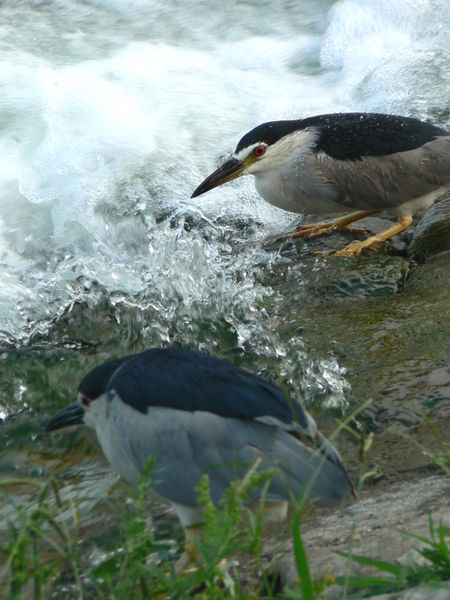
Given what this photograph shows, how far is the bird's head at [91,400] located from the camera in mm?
3330

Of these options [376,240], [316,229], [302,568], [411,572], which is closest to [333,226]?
[316,229]

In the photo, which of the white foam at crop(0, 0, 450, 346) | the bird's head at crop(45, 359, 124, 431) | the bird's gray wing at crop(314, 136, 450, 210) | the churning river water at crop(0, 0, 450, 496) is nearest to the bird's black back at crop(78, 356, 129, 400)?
the bird's head at crop(45, 359, 124, 431)

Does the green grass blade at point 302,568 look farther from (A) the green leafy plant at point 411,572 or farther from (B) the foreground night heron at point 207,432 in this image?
(B) the foreground night heron at point 207,432

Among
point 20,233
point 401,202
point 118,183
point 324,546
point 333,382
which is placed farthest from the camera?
point 118,183

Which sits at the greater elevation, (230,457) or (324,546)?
(230,457)

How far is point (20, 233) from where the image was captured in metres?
6.37

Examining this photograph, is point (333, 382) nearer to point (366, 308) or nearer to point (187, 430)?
point (366, 308)

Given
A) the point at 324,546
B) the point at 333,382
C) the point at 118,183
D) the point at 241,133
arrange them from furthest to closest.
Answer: the point at 241,133 < the point at 118,183 < the point at 333,382 < the point at 324,546

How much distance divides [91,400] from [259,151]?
8.85 ft

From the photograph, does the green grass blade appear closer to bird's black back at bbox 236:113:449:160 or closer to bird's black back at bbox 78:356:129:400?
bird's black back at bbox 78:356:129:400

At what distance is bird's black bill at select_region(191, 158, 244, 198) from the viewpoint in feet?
18.5

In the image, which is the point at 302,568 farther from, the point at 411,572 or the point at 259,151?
the point at 259,151

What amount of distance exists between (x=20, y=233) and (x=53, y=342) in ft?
5.19

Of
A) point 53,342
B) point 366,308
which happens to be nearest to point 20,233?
point 53,342
